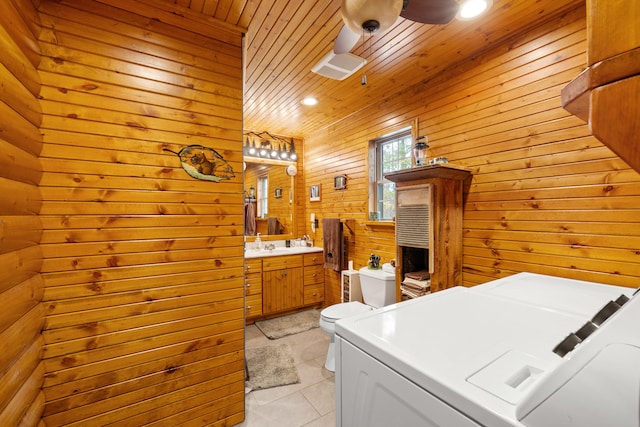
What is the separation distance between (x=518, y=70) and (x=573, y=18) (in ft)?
1.11

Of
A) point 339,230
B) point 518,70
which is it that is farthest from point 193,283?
point 518,70

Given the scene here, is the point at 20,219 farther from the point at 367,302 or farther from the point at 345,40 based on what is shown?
the point at 367,302

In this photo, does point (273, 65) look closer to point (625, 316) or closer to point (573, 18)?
point (573, 18)

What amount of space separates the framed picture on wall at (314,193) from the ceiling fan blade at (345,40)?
249cm

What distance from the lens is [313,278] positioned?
3.81m

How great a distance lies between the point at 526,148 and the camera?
1.80 m

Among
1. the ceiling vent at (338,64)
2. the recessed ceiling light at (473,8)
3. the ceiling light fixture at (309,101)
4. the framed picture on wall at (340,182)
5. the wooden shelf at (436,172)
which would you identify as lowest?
the wooden shelf at (436,172)

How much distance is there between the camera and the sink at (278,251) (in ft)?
11.4

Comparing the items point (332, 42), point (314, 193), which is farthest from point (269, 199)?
point (332, 42)

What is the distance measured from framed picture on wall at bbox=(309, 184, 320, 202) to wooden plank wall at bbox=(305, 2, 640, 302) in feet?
5.90

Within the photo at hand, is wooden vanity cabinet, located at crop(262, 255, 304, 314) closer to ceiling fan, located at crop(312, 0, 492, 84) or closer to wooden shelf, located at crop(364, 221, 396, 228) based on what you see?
wooden shelf, located at crop(364, 221, 396, 228)

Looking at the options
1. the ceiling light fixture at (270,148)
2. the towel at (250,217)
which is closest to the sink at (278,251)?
the towel at (250,217)

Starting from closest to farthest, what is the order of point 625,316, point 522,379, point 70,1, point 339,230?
point 625,316 → point 522,379 → point 70,1 → point 339,230

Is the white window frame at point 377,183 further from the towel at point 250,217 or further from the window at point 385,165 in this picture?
the towel at point 250,217
